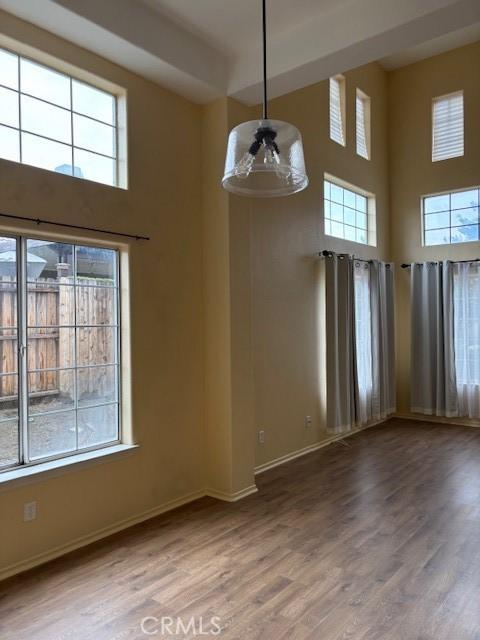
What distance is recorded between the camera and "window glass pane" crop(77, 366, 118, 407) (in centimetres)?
328

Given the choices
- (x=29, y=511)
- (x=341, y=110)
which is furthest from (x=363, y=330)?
(x=29, y=511)

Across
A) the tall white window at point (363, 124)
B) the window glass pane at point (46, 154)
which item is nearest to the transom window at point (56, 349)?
the window glass pane at point (46, 154)

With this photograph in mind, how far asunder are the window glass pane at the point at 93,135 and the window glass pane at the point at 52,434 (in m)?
1.79

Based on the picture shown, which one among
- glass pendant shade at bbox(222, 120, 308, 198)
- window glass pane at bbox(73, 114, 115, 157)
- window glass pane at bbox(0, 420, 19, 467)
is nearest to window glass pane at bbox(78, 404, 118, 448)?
window glass pane at bbox(0, 420, 19, 467)

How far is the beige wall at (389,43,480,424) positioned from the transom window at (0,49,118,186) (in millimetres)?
4782

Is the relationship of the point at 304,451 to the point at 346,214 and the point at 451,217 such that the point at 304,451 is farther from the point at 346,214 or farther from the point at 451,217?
the point at 451,217

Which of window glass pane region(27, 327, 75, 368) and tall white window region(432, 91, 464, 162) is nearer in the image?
window glass pane region(27, 327, 75, 368)

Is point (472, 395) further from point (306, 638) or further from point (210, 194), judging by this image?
point (306, 638)

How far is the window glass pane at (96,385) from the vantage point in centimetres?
328

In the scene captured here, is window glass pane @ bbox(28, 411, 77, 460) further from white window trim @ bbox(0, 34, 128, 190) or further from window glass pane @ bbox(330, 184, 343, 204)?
window glass pane @ bbox(330, 184, 343, 204)

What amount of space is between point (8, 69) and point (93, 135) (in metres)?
0.62

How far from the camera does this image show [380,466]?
480 centimetres

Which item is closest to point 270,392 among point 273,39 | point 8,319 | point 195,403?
Answer: point 195,403

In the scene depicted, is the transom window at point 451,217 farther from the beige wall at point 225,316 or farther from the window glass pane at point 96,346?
the window glass pane at point 96,346
